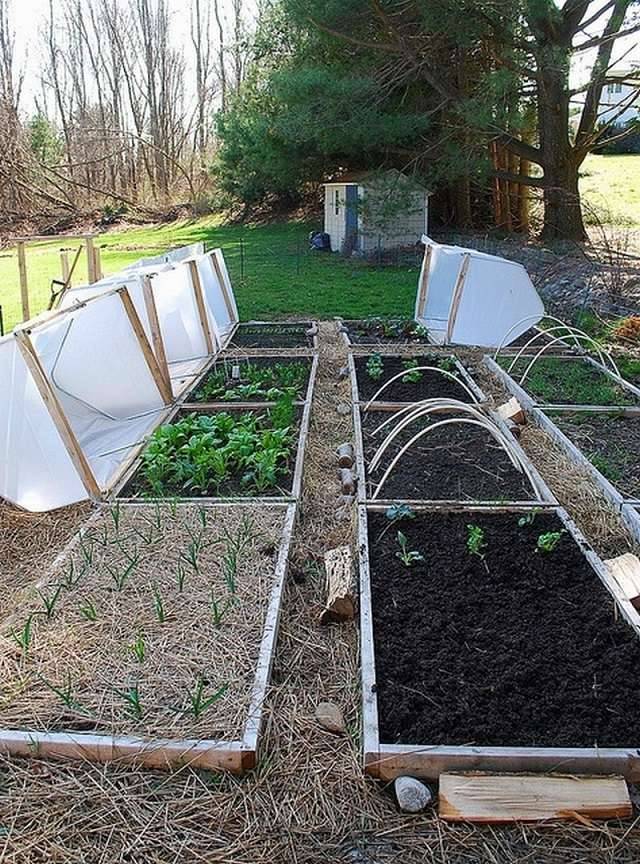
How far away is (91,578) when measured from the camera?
2920 mm

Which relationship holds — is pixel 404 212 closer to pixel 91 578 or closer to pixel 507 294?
pixel 507 294

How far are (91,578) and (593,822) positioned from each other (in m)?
1.98

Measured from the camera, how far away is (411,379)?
5391 millimetres

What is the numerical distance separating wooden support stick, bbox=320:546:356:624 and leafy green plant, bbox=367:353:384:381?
281cm

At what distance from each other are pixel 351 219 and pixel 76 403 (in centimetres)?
1013

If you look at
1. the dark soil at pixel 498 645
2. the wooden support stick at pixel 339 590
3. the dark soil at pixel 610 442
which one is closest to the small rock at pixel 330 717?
the dark soil at pixel 498 645

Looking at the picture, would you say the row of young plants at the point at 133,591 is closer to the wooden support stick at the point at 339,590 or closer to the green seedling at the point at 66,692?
the green seedling at the point at 66,692

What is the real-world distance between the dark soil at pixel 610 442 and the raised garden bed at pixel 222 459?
5.32ft

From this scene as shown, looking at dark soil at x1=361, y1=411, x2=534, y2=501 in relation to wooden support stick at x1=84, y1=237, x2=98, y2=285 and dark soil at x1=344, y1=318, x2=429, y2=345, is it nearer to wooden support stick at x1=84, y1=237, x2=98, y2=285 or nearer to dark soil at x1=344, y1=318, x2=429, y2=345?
dark soil at x1=344, y1=318, x2=429, y2=345

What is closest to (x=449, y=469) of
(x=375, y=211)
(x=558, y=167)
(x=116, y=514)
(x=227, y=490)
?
(x=227, y=490)

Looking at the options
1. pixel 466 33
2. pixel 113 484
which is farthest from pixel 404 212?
pixel 113 484

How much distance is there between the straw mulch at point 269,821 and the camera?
69.1 inches

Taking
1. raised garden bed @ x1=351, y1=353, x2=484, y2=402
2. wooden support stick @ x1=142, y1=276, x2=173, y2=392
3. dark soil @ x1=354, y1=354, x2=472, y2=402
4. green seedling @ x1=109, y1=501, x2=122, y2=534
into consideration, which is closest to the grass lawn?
raised garden bed @ x1=351, y1=353, x2=484, y2=402

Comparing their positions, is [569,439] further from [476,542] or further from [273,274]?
[273,274]
